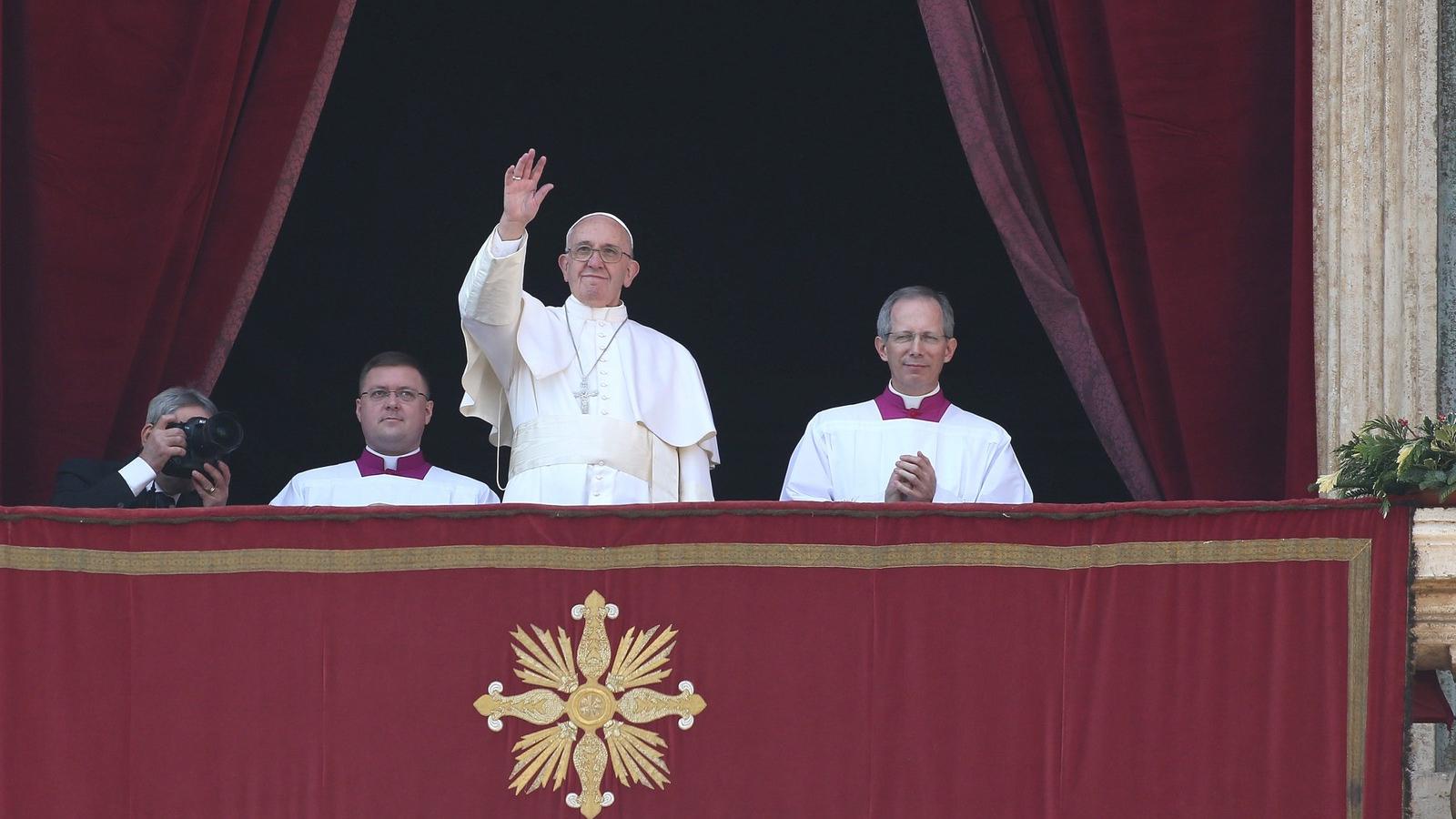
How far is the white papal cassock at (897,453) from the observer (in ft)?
17.8

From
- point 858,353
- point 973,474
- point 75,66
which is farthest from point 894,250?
point 75,66

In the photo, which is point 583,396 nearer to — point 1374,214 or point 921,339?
point 921,339

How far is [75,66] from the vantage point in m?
5.55

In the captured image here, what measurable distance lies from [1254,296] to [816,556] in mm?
1722

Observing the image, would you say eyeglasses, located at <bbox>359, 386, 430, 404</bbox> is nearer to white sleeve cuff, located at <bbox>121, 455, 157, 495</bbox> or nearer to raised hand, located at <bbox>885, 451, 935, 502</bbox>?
white sleeve cuff, located at <bbox>121, 455, 157, 495</bbox>

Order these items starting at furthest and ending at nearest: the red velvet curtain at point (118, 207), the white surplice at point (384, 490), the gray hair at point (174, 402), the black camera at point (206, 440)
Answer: the white surplice at point (384, 490), the red velvet curtain at point (118, 207), the gray hair at point (174, 402), the black camera at point (206, 440)

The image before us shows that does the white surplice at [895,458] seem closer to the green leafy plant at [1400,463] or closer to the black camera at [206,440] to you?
the green leafy plant at [1400,463]

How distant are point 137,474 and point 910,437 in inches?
77.7

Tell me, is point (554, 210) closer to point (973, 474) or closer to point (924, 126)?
point (924, 126)

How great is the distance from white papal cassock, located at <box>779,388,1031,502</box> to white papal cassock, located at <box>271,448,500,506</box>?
89 centimetres

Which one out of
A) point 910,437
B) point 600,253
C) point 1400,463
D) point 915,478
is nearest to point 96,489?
point 600,253

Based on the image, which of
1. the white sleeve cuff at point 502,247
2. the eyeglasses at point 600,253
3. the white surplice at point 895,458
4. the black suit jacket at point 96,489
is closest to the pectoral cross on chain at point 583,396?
the eyeglasses at point 600,253

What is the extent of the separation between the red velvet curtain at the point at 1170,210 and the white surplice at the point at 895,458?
0.31 meters

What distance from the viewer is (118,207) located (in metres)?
5.54
